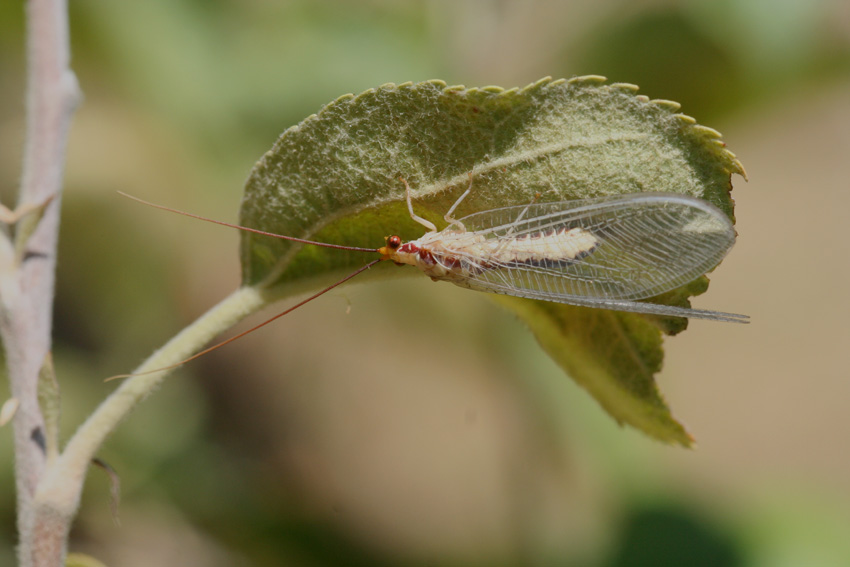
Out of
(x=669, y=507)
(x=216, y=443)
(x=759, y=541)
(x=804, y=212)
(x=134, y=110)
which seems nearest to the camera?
(x=759, y=541)

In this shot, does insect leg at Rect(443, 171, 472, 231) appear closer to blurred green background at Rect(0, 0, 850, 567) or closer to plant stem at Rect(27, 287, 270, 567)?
plant stem at Rect(27, 287, 270, 567)

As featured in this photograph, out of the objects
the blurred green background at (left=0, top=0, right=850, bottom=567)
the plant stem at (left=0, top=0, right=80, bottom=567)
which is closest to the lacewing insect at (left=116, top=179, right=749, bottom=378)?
the plant stem at (left=0, top=0, right=80, bottom=567)

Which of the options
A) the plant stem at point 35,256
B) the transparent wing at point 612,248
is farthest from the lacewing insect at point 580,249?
the plant stem at point 35,256

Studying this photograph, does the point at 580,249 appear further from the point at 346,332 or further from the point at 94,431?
the point at 346,332

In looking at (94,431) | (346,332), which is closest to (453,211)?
(94,431)

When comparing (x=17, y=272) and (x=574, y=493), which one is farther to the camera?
(x=574, y=493)

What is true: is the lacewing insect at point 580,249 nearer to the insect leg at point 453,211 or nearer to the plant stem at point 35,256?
the insect leg at point 453,211

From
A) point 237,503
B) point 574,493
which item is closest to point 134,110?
point 237,503

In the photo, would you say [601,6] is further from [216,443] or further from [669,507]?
[216,443]
